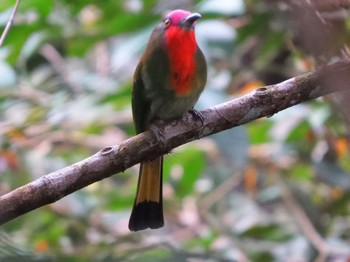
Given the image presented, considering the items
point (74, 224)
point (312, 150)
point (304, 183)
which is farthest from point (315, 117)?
point (74, 224)

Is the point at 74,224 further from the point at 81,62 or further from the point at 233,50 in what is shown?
the point at 81,62

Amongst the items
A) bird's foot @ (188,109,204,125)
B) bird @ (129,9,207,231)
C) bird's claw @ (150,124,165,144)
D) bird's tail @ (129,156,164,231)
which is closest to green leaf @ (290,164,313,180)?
bird's tail @ (129,156,164,231)

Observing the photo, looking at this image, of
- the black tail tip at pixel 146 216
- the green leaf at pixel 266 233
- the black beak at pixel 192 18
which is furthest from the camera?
the green leaf at pixel 266 233

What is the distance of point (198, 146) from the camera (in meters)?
3.64

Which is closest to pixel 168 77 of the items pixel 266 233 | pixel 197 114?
pixel 197 114

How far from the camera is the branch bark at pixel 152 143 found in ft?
5.60

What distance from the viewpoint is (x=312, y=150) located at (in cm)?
383

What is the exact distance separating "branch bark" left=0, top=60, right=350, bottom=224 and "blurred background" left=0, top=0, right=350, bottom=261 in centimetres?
96

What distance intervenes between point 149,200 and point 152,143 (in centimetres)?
66

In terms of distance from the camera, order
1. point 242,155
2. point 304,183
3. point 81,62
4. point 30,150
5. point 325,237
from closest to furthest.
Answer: point 242,155
point 325,237
point 30,150
point 304,183
point 81,62

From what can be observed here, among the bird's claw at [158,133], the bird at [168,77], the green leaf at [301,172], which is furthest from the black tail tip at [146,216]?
the green leaf at [301,172]

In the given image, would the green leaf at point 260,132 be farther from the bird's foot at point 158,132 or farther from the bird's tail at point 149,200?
the bird's foot at point 158,132

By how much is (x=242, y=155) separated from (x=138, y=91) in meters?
0.66

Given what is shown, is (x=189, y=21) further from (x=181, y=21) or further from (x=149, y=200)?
(x=149, y=200)
